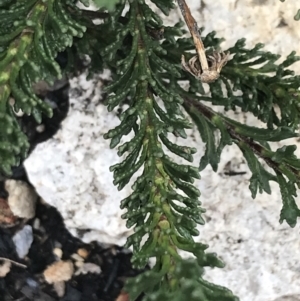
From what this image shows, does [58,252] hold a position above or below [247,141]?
below

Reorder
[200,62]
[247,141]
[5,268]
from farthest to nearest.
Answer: [5,268]
[247,141]
[200,62]

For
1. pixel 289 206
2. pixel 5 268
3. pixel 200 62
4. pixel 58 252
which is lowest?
pixel 5 268

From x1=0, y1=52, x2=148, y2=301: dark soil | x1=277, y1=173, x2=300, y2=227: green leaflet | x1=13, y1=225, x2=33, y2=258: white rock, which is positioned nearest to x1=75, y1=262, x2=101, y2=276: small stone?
x1=0, y1=52, x2=148, y2=301: dark soil

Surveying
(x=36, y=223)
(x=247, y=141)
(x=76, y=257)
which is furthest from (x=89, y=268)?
(x=247, y=141)

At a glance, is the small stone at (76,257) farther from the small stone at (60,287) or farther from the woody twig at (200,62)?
the woody twig at (200,62)

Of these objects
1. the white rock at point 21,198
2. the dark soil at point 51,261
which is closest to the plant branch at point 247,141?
the dark soil at point 51,261

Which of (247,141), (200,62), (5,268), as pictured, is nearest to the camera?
(200,62)

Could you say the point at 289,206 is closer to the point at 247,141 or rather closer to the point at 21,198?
the point at 247,141
